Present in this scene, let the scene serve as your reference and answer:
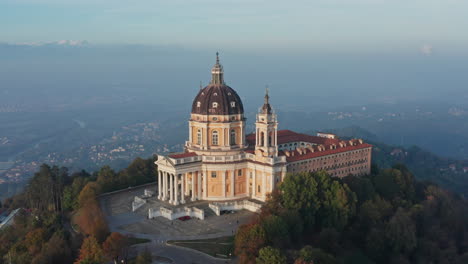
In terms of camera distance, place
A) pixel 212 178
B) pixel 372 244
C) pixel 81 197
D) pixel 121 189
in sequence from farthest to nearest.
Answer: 1. pixel 121 189
2. pixel 212 178
3. pixel 81 197
4. pixel 372 244

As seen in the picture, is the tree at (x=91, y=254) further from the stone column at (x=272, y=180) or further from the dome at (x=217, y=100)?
the dome at (x=217, y=100)

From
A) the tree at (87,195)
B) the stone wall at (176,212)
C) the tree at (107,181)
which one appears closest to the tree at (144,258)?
the stone wall at (176,212)

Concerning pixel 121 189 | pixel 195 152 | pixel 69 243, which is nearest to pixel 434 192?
pixel 195 152

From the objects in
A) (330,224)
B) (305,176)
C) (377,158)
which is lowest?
(377,158)

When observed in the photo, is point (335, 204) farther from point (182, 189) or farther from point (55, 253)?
point (55, 253)

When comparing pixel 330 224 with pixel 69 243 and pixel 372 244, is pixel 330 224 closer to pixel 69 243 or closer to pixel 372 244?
pixel 372 244
